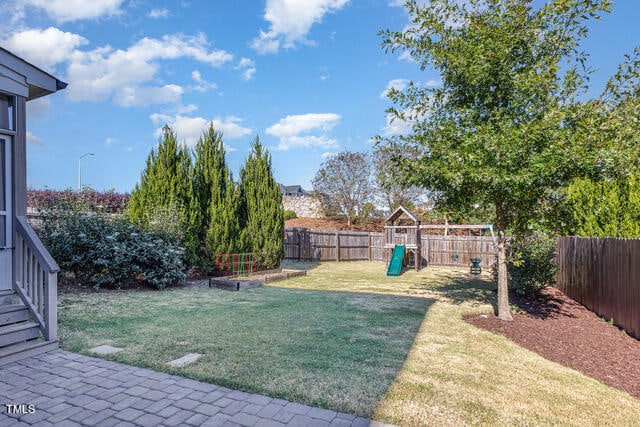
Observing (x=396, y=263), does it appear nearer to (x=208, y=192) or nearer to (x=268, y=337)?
(x=208, y=192)

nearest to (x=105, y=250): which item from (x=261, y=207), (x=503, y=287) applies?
(x=261, y=207)

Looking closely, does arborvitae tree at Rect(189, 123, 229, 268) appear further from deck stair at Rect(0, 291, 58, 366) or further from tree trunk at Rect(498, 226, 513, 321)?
tree trunk at Rect(498, 226, 513, 321)

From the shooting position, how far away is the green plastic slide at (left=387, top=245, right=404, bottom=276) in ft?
40.3

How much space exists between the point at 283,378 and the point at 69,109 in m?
13.5

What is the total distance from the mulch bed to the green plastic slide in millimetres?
5382

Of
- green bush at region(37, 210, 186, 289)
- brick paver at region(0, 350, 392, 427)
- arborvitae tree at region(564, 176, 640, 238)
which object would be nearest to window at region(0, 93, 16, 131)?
brick paver at region(0, 350, 392, 427)

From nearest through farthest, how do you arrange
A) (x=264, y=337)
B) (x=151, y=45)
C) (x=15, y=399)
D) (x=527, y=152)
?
(x=15, y=399) < (x=264, y=337) < (x=527, y=152) < (x=151, y=45)

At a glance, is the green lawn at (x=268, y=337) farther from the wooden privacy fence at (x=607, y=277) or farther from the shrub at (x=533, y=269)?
the wooden privacy fence at (x=607, y=277)

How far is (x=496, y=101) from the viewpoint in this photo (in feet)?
18.8

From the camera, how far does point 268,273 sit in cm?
1077

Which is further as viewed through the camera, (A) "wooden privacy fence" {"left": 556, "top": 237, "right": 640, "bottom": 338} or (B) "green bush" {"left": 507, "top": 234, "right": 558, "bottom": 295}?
(B) "green bush" {"left": 507, "top": 234, "right": 558, "bottom": 295}

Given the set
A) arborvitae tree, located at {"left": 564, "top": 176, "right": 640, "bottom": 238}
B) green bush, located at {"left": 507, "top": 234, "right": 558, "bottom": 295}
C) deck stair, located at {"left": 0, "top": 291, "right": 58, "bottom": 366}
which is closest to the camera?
deck stair, located at {"left": 0, "top": 291, "right": 58, "bottom": 366}

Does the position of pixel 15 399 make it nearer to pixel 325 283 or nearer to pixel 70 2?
pixel 325 283

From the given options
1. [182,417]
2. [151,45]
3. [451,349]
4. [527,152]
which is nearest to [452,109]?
[527,152]
